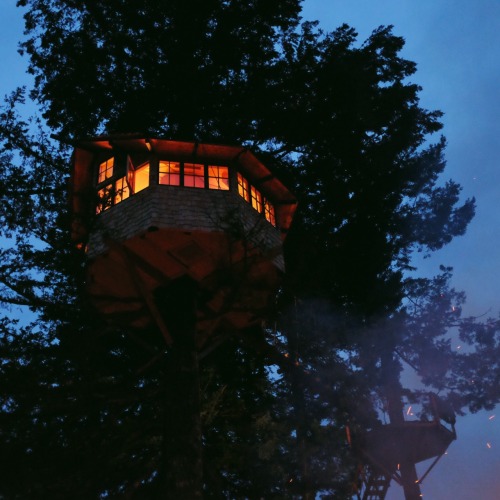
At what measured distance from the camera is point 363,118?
17000 mm

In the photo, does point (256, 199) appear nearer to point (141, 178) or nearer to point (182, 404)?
point (141, 178)

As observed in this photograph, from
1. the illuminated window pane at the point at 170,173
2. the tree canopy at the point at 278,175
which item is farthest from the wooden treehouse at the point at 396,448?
the illuminated window pane at the point at 170,173

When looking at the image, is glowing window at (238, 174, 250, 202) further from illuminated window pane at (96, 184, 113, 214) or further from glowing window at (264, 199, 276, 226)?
illuminated window pane at (96, 184, 113, 214)

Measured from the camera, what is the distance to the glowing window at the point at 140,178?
1360cm

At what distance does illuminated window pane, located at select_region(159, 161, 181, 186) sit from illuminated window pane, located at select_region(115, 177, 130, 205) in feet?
3.13

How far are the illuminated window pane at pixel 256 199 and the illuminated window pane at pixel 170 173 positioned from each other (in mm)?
2272

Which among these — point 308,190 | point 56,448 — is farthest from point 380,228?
point 56,448

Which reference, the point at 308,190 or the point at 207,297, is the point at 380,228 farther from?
the point at 207,297

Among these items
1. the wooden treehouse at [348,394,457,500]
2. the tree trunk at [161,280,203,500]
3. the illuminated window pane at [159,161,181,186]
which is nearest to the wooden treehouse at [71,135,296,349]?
the illuminated window pane at [159,161,181,186]

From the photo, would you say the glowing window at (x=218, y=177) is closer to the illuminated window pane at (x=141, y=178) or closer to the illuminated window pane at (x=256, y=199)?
the illuminated window pane at (x=256, y=199)

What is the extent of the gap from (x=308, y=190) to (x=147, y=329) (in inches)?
264

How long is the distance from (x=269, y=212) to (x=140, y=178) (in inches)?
158

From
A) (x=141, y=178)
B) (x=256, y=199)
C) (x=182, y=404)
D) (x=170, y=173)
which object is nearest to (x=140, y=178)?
(x=141, y=178)

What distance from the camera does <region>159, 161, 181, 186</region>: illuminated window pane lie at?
44.7 feet
